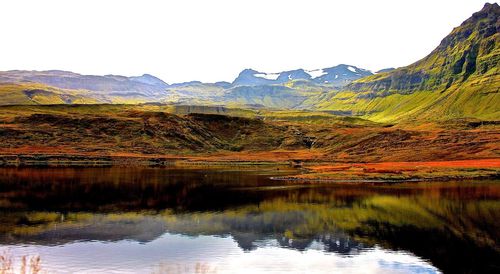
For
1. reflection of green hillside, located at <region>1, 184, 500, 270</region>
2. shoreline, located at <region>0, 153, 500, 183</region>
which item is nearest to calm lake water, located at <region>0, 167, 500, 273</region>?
reflection of green hillside, located at <region>1, 184, 500, 270</region>

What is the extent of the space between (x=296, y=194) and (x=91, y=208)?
1419 inches

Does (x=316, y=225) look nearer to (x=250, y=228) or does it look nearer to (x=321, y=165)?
(x=250, y=228)

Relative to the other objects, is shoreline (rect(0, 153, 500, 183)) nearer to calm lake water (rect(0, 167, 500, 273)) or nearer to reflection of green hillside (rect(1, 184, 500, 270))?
calm lake water (rect(0, 167, 500, 273))

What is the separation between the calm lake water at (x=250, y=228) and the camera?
44.2 metres

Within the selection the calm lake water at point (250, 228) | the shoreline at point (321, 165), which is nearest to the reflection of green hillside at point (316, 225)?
the calm lake water at point (250, 228)

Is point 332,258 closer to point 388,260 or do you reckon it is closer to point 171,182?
point 388,260

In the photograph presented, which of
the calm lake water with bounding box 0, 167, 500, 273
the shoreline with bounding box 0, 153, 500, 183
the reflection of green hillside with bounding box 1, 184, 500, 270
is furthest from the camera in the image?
the shoreline with bounding box 0, 153, 500, 183

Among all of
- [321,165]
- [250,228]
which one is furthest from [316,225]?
[321,165]

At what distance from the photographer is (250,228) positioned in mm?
59875

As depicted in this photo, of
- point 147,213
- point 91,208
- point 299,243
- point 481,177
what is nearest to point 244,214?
point 147,213

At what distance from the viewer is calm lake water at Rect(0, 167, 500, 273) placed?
44.2 metres

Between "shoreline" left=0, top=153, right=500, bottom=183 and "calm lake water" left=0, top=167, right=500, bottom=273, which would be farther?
"shoreline" left=0, top=153, right=500, bottom=183

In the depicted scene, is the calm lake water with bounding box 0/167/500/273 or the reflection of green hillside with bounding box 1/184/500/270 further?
the reflection of green hillside with bounding box 1/184/500/270

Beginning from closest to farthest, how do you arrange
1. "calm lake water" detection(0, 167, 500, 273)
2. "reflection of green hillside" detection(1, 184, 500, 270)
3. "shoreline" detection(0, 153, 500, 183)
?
"calm lake water" detection(0, 167, 500, 273) → "reflection of green hillside" detection(1, 184, 500, 270) → "shoreline" detection(0, 153, 500, 183)
